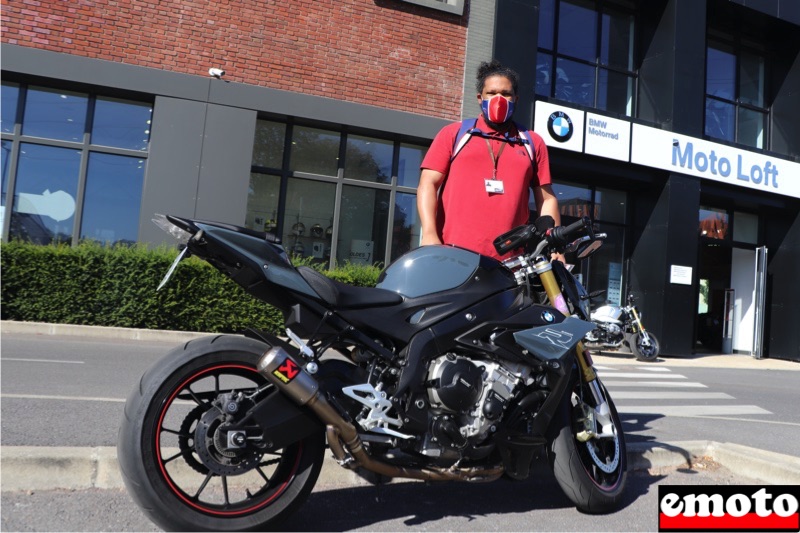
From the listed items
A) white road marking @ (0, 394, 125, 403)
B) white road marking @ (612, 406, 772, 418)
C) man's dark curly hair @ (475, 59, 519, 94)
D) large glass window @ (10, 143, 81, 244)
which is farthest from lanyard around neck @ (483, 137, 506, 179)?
large glass window @ (10, 143, 81, 244)

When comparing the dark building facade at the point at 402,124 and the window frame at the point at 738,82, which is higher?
the window frame at the point at 738,82

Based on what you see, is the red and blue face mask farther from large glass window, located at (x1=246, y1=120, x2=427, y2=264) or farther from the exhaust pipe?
large glass window, located at (x1=246, y1=120, x2=427, y2=264)

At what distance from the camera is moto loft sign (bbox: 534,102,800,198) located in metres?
14.2

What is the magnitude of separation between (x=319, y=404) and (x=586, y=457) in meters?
1.58

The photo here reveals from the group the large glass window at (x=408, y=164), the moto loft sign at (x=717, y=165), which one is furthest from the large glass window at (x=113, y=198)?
the moto loft sign at (x=717, y=165)

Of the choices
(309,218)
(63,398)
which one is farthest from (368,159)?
(63,398)

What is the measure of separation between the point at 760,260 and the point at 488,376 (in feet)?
58.3

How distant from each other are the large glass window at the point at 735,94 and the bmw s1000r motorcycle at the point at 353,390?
1705 cm

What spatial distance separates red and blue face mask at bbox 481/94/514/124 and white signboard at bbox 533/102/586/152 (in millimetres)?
10939

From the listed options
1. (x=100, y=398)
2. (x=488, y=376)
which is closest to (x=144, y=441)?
(x=488, y=376)

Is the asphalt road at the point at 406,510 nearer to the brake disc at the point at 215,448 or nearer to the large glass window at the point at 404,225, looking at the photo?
the brake disc at the point at 215,448

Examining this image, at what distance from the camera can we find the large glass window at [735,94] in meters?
17.8

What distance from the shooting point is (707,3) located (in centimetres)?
1623

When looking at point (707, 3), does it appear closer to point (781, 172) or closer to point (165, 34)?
point (781, 172)
